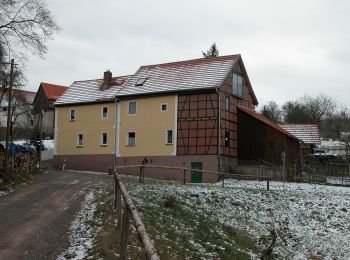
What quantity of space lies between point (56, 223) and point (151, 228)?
2.42 metres

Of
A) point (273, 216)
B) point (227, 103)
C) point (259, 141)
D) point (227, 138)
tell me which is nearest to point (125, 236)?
point (273, 216)

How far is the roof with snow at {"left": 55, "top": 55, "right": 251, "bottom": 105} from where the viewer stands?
43.2 metres

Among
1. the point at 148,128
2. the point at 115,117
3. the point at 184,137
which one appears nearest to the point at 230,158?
the point at 184,137

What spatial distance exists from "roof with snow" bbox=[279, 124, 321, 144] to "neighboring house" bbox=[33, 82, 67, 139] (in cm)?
3770

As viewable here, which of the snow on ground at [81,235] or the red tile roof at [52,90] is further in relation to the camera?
the red tile roof at [52,90]

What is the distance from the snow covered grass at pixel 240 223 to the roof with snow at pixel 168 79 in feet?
51.2

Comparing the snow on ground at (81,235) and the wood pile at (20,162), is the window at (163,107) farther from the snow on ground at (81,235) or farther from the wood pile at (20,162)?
the snow on ground at (81,235)

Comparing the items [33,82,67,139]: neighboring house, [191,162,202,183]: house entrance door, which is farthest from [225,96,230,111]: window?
[33,82,67,139]: neighboring house

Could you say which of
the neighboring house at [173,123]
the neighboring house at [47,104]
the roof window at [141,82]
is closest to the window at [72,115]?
the neighboring house at [173,123]

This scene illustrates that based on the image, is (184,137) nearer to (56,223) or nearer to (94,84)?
(94,84)

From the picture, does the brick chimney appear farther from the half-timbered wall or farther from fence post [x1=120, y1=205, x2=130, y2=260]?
fence post [x1=120, y1=205, x2=130, y2=260]

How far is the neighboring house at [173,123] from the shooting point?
1649 inches

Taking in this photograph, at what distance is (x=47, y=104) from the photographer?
264 ft

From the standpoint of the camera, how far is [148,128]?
45.1 m
